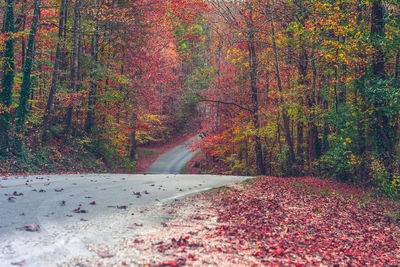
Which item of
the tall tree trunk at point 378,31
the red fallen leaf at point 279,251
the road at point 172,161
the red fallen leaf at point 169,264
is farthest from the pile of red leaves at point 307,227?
Result: the road at point 172,161

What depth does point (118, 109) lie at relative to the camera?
2184 centimetres

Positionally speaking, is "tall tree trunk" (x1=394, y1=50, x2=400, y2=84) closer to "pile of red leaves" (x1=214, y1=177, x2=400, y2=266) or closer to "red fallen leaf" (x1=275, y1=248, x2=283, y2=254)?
"pile of red leaves" (x1=214, y1=177, x2=400, y2=266)

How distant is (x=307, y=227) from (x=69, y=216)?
16.6ft

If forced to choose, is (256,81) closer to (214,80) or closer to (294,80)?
(294,80)

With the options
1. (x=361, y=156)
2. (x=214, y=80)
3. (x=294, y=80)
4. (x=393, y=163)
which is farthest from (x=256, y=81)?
(x=393, y=163)

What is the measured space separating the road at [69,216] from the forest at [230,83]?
21.6 feet

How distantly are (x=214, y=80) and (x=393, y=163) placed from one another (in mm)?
16834

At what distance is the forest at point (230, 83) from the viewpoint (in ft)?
39.8

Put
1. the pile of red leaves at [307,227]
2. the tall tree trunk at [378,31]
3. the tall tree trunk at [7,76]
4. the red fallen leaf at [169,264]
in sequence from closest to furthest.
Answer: the red fallen leaf at [169,264] → the pile of red leaves at [307,227] → the tall tree trunk at [378,31] → the tall tree trunk at [7,76]

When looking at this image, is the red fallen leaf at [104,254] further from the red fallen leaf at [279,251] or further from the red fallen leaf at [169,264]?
the red fallen leaf at [279,251]

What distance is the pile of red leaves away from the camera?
533 cm

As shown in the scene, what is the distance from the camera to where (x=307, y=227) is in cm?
694

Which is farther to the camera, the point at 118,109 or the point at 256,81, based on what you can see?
the point at 118,109

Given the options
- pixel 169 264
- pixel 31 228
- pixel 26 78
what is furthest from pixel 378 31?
pixel 26 78
